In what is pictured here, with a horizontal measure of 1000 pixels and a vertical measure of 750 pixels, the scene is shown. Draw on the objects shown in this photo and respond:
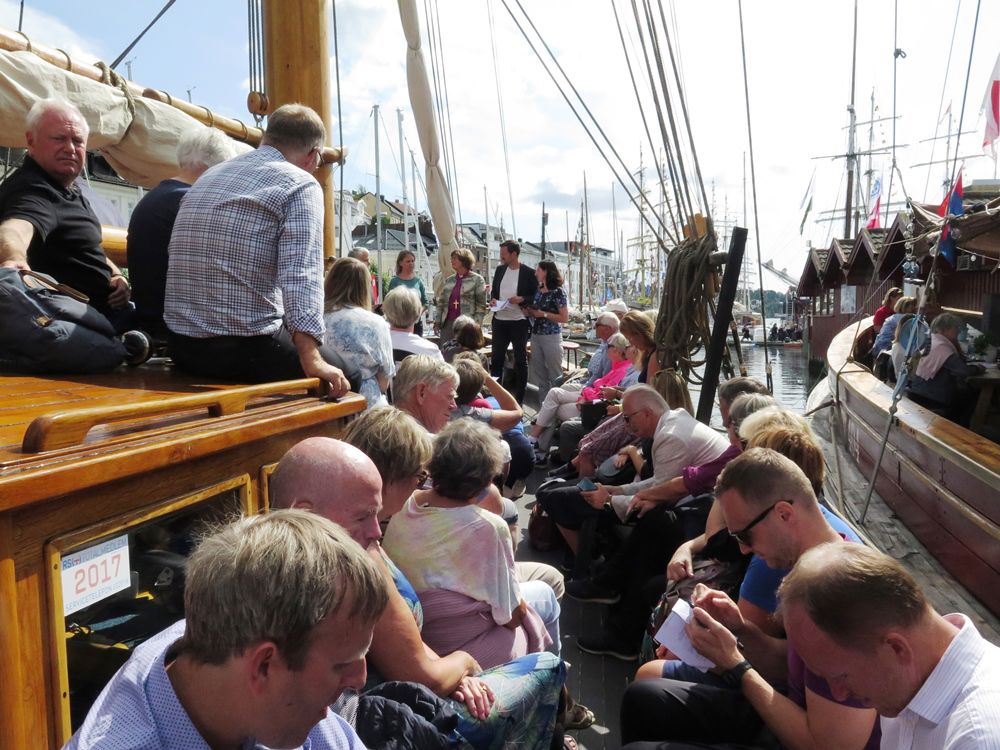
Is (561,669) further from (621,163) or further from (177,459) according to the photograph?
(621,163)

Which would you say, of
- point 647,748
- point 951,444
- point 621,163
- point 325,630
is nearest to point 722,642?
point 647,748

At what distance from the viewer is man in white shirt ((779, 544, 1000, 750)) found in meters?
1.35

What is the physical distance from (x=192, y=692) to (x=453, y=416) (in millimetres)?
3217

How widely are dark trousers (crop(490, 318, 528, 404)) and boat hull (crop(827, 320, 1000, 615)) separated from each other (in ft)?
10.0

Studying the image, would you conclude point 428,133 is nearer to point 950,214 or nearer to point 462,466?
point 950,214

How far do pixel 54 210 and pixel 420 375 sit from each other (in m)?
1.50

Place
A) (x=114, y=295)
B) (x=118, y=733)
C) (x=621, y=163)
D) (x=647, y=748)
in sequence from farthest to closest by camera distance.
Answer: (x=621, y=163)
(x=114, y=295)
(x=647, y=748)
(x=118, y=733)

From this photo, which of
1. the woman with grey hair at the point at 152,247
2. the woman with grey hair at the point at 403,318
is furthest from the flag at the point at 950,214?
the woman with grey hair at the point at 152,247

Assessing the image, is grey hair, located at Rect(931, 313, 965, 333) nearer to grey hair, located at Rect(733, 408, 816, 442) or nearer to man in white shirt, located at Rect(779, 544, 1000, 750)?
grey hair, located at Rect(733, 408, 816, 442)

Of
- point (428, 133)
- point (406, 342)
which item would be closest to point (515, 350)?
point (428, 133)

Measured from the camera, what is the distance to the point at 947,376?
621 centimetres

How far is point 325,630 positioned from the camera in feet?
3.45

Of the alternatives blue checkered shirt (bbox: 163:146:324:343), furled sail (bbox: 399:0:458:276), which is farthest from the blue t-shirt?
furled sail (bbox: 399:0:458:276)

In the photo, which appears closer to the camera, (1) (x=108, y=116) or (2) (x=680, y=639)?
(2) (x=680, y=639)
